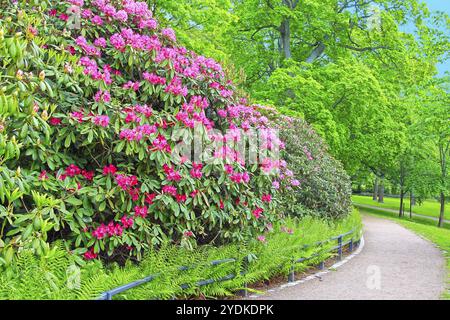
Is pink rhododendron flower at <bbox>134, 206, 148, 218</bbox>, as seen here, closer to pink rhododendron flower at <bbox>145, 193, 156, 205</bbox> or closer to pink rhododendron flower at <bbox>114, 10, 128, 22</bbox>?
pink rhododendron flower at <bbox>145, 193, 156, 205</bbox>

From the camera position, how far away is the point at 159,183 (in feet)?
20.2

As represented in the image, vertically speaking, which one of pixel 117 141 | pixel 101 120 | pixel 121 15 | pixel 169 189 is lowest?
pixel 169 189

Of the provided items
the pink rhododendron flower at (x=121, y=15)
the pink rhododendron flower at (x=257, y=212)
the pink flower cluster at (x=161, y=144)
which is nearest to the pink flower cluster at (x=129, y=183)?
the pink flower cluster at (x=161, y=144)

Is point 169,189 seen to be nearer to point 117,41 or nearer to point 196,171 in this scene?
point 196,171

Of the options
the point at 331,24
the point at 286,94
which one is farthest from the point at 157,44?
the point at 331,24

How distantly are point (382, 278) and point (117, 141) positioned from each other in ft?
21.1

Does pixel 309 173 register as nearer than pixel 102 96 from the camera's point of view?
No

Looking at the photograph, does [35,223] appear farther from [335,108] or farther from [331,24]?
[331,24]

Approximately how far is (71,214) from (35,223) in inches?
28.4

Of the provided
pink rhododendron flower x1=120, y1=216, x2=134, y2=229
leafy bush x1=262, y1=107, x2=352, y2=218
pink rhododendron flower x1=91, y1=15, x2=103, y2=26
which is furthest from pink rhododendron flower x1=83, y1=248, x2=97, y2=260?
leafy bush x1=262, y1=107, x2=352, y2=218

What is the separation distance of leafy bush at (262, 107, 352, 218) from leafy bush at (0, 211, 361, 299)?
144 inches

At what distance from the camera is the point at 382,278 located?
9.62 metres

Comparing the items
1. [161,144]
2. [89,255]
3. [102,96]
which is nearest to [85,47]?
[102,96]

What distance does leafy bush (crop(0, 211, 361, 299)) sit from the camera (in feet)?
15.1
